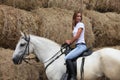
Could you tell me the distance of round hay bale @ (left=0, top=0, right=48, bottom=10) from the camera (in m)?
8.61

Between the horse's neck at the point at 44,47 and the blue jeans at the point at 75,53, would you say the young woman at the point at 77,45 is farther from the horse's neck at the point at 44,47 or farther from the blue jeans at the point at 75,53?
the horse's neck at the point at 44,47

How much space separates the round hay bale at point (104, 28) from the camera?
377 inches

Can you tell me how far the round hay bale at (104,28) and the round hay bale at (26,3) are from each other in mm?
1263


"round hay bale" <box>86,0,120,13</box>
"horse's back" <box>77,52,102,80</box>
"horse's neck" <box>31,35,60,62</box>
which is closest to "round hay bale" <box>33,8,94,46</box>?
"round hay bale" <box>86,0,120,13</box>

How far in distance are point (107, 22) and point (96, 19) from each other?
0.99 feet

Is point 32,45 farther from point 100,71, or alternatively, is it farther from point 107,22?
point 107,22

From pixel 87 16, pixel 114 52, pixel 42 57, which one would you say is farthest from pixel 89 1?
pixel 114 52

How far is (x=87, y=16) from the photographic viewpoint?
9578mm

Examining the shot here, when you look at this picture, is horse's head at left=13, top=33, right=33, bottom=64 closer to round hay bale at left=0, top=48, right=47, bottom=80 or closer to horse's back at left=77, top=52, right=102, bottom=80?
round hay bale at left=0, top=48, right=47, bottom=80

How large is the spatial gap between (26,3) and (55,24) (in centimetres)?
80

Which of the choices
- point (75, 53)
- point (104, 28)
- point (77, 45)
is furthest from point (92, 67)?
point (104, 28)

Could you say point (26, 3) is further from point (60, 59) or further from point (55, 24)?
point (60, 59)

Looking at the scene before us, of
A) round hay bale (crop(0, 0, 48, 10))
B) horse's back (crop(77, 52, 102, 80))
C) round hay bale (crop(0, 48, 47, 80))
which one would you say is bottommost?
round hay bale (crop(0, 48, 47, 80))

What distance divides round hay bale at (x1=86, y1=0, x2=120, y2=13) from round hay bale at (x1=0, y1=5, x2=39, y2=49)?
6.45 feet
